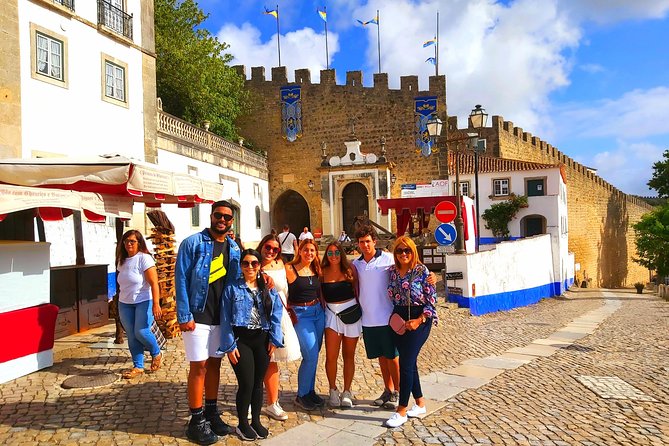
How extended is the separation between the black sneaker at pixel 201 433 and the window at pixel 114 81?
11.7 meters

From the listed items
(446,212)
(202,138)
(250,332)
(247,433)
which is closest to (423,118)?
(202,138)

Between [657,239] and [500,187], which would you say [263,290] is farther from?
[657,239]

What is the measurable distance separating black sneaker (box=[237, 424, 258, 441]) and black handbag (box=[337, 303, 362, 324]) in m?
1.23

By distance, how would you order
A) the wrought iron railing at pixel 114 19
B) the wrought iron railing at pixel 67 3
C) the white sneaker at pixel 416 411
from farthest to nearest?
1. the wrought iron railing at pixel 114 19
2. the wrought iron railing at pixel 67 3
3. the white sneaker at pixel 416 411

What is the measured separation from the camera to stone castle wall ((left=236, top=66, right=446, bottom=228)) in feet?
82.6

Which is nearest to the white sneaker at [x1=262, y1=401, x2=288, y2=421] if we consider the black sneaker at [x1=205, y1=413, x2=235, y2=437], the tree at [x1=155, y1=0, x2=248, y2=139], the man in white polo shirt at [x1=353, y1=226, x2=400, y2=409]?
the black sneaker at [x1=205, y1=413, x2=235, y2=437]

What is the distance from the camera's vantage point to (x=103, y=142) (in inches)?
513

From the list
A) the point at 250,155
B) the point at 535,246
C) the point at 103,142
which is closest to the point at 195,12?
the point at 250,155

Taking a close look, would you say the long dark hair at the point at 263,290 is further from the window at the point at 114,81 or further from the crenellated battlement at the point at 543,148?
the crenellated battlement at the point at 543,148

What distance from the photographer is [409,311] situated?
423cm

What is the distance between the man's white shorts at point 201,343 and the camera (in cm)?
373

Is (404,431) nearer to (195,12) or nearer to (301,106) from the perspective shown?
(195,12)

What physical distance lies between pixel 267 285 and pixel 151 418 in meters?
1.59

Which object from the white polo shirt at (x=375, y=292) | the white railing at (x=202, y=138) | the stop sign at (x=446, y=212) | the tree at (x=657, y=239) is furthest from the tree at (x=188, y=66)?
the tree at (x=657, y=239)
